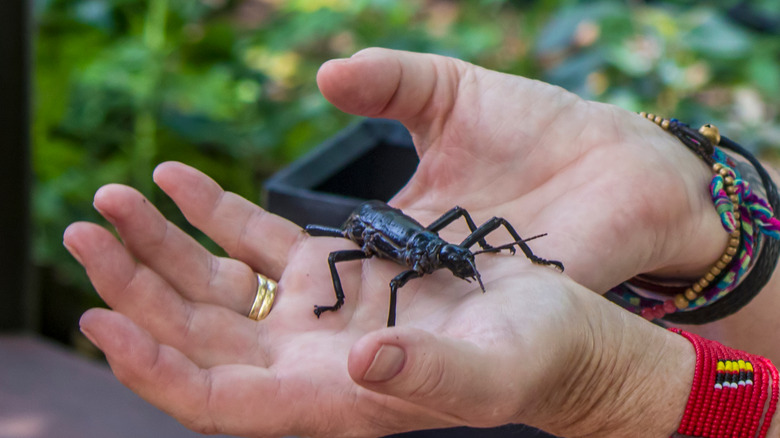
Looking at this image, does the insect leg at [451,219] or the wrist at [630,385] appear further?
the insect leg at [451,219]

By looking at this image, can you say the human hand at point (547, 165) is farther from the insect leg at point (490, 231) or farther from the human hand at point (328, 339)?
the human hand at point (328, 339)

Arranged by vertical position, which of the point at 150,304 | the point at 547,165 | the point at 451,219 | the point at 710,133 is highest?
the point at 710,133

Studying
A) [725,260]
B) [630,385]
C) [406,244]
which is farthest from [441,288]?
[725,260]

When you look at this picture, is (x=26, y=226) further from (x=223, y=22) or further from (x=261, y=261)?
(x=261, y=261)

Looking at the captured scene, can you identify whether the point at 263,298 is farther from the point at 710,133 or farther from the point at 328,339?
the point at 710,133

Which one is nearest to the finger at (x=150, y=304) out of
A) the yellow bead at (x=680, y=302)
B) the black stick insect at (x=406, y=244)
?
the black stick insect at (x=406, y=244)

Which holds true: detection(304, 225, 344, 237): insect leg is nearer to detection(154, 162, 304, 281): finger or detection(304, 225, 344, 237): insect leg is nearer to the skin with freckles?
the skin with freckles
